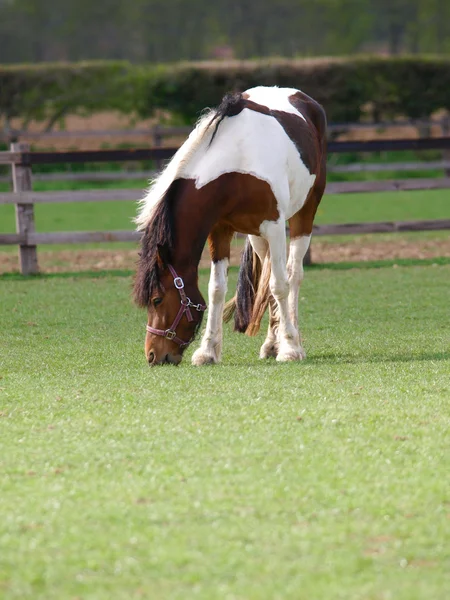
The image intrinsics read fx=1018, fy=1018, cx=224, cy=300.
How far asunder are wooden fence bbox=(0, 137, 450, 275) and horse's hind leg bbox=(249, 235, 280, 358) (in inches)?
214

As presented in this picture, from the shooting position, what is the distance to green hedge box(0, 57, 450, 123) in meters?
30.1

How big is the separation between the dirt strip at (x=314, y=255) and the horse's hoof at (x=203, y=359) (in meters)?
6.47

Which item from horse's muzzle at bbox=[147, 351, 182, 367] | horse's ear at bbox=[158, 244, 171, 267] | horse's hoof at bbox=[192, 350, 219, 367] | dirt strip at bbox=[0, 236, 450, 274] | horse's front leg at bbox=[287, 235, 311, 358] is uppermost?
horse's ear at bbox=[158, 244, 171, 267]

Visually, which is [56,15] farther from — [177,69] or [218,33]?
[177,69]

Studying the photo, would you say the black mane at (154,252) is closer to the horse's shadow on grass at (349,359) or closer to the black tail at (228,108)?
the black tail at (228,108)

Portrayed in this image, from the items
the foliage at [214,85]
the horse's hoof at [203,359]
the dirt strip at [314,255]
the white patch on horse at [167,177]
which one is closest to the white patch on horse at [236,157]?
the white patch on horse at [167,177]

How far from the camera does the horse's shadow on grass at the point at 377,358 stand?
6.98m

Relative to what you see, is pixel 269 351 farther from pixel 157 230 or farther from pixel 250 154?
pixel 250 154

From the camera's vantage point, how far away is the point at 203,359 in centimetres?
717

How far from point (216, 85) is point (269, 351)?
23.4 m

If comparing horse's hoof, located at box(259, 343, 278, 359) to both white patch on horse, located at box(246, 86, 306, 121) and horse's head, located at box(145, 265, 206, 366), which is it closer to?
horse's head, located at box(145, 265, 206, 366)

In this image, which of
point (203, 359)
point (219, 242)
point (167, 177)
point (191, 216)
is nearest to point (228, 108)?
point (167, 177)

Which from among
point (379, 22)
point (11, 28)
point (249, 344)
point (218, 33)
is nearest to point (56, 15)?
point (11, 28)

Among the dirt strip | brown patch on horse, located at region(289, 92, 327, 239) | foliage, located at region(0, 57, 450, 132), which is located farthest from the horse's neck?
foliage, located at region(0, 57, 450, 132)
